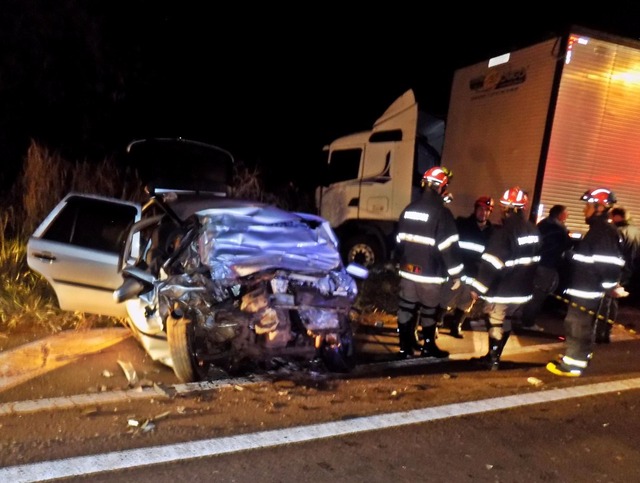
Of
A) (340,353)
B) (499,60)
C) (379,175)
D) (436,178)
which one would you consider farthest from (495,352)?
(379,175)

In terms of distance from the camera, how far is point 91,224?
6.28m

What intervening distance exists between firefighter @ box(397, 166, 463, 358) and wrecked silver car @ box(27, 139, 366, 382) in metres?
0.90

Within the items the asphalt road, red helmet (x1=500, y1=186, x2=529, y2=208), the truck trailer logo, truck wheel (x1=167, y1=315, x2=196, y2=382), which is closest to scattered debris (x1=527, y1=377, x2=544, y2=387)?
the asphalt road

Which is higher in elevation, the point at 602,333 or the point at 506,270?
the point at 506,270

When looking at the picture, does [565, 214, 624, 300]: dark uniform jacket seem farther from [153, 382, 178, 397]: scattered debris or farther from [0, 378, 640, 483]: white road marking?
[153, 382, 178, 397]: scattered debris

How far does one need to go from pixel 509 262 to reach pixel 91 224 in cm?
415

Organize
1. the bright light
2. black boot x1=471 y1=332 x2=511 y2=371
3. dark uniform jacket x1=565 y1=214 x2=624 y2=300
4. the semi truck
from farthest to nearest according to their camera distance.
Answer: the bright light, the semi truck, black boot x1=471 y1=332 x2=511 y2=371, dark uniform jacket x1=565 y1=214 x2=624 y2=300

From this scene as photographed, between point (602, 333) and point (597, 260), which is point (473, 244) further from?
point (597, 260)

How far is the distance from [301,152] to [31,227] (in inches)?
640

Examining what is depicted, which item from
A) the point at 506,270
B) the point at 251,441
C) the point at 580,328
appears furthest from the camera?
the point at 506,270

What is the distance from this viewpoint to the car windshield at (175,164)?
23.3 ft

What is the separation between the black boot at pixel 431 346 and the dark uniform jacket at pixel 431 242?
57 centimetres

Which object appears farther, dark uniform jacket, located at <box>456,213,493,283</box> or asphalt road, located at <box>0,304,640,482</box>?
dark uniform jacket, located at <box>456,213,493,283</box>

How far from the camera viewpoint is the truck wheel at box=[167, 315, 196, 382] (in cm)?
503
